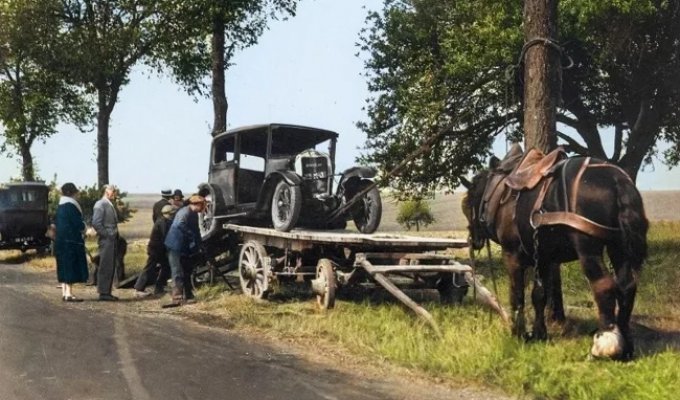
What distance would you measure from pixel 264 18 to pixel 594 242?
56.9ft

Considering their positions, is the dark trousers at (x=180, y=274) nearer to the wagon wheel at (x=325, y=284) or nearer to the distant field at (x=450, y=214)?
the wagon wheel at (x=325, y=284)

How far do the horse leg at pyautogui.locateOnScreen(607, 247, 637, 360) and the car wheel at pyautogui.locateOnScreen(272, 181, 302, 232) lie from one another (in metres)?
5.29

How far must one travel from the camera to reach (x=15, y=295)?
13.0m

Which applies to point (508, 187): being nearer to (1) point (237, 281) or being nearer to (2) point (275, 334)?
(2) point (275, 334)

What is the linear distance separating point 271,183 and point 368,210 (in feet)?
5.39

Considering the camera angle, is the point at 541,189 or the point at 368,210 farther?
the point at 368,210

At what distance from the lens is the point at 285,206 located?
1143cm

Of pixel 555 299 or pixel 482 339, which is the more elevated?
pixel 555 299

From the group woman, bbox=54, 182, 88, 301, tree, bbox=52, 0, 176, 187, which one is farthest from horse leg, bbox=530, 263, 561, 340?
tree, bbox=52, 0, 176, 187

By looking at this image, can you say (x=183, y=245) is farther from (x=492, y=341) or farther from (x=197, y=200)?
(x=492, y=341)

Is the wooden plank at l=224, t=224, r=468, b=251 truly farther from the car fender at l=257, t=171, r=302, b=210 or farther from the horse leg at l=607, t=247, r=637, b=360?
the horse leg at l=607, t=247, r=637, b=360

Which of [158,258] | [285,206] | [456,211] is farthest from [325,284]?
[456,211]

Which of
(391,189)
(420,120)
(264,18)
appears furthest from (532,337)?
(264,18)

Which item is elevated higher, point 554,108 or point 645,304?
point 554,108
